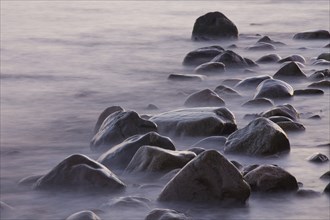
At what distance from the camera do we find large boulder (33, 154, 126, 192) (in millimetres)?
3887

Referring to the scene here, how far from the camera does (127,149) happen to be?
14.0 feet

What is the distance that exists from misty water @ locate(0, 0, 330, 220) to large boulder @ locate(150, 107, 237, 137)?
81 mm

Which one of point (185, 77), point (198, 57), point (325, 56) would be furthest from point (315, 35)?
point (185, 77)

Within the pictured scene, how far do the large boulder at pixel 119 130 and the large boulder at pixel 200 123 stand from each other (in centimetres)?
15

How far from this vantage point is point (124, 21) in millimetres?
10945

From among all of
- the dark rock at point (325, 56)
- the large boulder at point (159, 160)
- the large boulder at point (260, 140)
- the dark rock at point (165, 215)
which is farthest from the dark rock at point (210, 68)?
the dark rock at point (165, 215)

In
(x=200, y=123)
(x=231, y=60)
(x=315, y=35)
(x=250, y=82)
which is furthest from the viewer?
(x=315, y=35)

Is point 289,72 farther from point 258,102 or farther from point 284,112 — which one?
point 284,112

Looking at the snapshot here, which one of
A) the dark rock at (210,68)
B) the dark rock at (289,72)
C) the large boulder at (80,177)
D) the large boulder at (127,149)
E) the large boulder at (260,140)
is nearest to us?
the large boulder at (80,177)

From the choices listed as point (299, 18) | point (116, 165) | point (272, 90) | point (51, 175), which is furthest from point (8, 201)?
point (299, 18)

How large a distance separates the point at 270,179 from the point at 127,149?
75 cm

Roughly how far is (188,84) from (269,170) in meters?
2.89

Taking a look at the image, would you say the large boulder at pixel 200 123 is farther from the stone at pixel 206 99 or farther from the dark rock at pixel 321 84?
the dark rock at pixel 321 84

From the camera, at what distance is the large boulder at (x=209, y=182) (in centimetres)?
365
